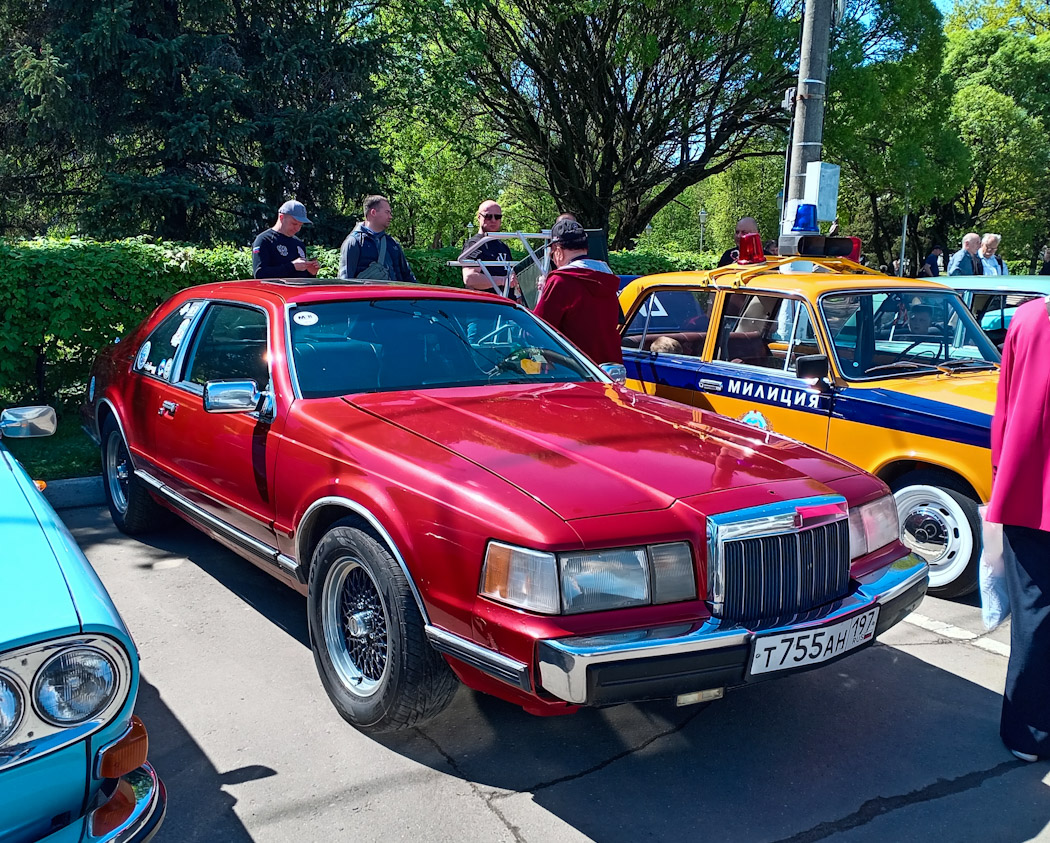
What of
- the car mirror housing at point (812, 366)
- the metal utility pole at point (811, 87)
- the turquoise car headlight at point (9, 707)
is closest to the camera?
the turquoise car headlight at point (9, 707)

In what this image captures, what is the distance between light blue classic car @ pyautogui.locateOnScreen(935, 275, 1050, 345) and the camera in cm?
759

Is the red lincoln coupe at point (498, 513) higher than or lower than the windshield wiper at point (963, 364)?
lower

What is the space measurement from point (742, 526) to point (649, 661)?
0.55 metres

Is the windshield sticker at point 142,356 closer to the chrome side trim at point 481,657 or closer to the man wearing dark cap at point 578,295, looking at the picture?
the man wearing dark cap at point 578,295

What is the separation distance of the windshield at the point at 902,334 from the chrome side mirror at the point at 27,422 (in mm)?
4205

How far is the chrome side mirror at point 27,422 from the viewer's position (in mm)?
3166

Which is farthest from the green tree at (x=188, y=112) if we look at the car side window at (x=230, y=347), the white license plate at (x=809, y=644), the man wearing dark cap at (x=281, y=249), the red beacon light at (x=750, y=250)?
the white license plate at (x=809, y=644)

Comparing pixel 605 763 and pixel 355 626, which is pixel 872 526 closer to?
pixel 605 763

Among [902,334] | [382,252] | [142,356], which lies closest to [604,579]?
[142,356]

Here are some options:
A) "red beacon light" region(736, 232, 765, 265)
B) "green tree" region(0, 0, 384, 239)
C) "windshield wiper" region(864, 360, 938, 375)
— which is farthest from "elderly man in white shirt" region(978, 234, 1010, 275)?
"green tree" region(0, 0, 384, 239)

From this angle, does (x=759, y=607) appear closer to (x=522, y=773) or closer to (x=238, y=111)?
(x=522, y=773)

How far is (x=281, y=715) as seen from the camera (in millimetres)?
3438

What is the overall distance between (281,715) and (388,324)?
5.94 ft

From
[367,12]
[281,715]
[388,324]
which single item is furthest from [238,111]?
[281,715]
